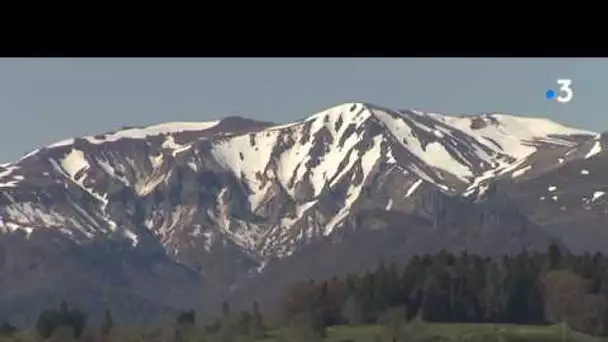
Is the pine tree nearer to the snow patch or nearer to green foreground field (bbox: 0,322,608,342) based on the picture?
green foreground field (bbox: 0,322,608,342)

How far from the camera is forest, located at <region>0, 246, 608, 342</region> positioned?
4.14m

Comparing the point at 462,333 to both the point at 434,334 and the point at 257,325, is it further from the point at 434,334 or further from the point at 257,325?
the point at 257,325

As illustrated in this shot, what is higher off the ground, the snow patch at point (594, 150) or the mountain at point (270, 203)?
the snow patch at point (594, 150)

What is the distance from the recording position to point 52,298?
425 cm

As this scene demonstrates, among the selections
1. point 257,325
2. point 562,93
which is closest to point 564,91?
point 562,93

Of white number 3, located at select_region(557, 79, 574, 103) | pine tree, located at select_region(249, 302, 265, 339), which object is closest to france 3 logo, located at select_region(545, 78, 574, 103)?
white number 3, located at select_region(557, 79, 574, 103)

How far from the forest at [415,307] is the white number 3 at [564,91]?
0.71 meters

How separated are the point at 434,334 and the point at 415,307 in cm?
28

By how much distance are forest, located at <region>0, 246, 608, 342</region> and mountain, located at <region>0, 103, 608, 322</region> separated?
7 centimetres

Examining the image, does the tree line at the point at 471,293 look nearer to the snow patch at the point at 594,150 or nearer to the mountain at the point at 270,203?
the mountain at the point at 270,203

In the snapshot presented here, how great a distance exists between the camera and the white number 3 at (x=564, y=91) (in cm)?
384

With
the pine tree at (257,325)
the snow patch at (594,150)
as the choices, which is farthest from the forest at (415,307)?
the snow patch at (594,150)

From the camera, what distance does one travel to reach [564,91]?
3.88 meters
